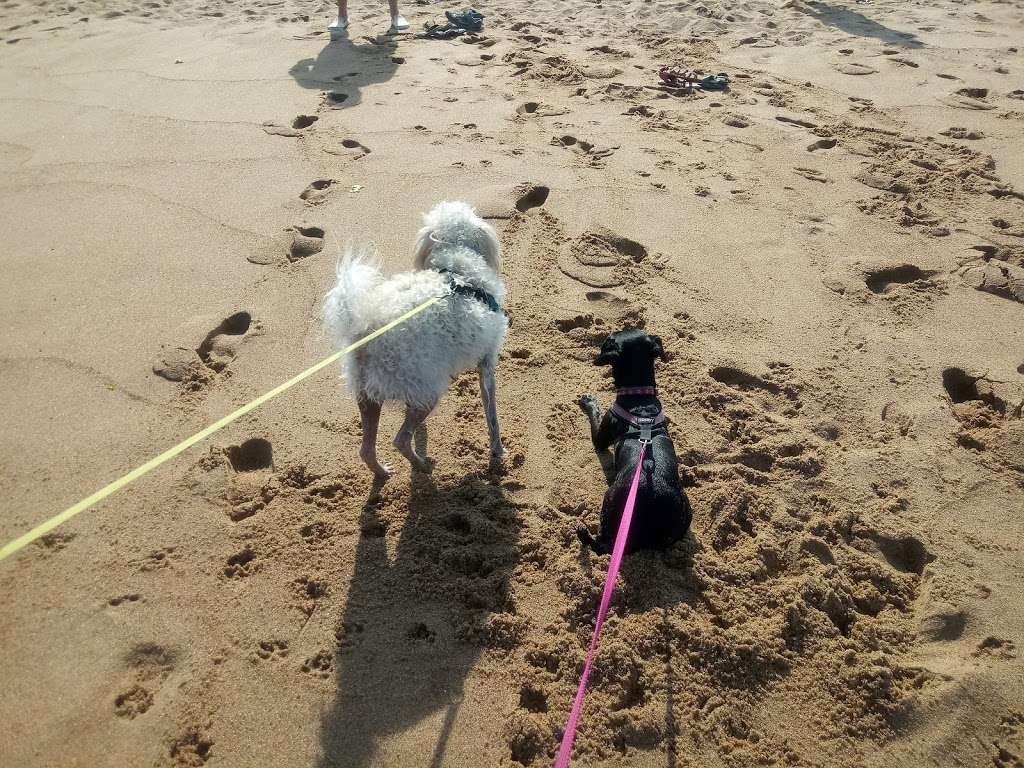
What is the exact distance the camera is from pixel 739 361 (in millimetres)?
3713

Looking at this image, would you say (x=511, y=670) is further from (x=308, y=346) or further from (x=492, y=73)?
(x=492, y=73)

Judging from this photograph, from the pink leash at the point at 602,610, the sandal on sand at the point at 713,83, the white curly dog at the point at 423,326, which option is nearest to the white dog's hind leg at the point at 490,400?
the white curly dog at the point at 423,326

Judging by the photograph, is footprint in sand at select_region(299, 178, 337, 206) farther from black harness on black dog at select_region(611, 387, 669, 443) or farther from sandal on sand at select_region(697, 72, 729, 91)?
sandal on sand at select_region(697, 72, 729, 91)

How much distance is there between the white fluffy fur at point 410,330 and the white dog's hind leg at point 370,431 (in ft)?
0.19

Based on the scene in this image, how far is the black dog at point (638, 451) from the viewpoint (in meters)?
2.63

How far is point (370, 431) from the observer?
2.94 meters

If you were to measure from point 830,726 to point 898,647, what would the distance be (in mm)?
497

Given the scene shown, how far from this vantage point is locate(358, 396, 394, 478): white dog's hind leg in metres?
2.88

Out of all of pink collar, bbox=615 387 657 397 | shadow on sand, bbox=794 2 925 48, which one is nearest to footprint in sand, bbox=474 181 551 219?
pink collar, bbox=615 387 657 397

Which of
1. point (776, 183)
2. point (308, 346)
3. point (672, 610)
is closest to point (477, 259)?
point (308, 346)

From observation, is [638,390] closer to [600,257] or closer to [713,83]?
[600,257]

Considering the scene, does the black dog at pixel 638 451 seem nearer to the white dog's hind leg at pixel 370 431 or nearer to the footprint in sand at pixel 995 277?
the white dog's hind leg at pixel 370 431

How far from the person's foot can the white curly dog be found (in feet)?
21.8

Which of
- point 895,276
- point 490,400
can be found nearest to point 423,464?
point 490,400
